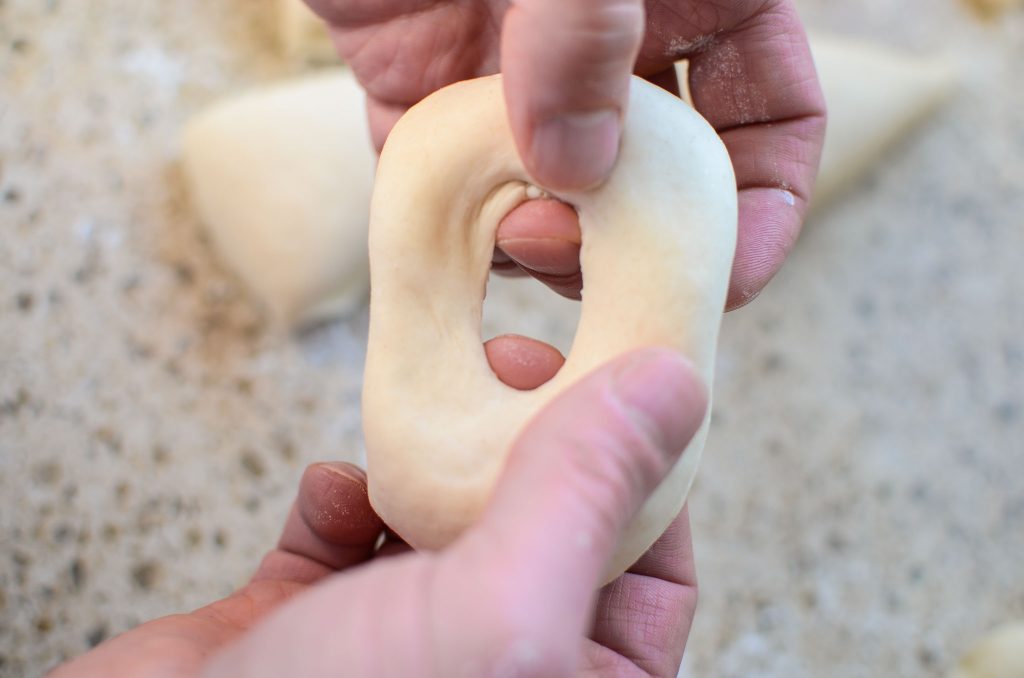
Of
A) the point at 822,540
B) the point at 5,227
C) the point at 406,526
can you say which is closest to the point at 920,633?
the point at 822,540

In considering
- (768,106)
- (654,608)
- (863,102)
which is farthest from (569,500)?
(863,102)

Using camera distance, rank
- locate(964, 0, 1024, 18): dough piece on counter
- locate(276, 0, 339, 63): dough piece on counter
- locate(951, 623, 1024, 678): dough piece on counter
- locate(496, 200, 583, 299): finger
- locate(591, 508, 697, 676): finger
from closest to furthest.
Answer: locate(496, 200, 583, 299): finger, locate(591, 508, 697, 676): finger, locate(951, 623, 1024, 678): dough piece on counter, locate(276, 0, 339, 63): dough piece on counter, locate(964, 0, 1024, 18): dough piece on counter

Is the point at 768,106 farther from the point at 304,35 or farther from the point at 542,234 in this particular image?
the point at 304,35

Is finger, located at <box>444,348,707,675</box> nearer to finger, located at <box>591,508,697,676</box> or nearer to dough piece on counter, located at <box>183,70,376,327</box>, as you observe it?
finger, located at <box>591,508,697,676</box>

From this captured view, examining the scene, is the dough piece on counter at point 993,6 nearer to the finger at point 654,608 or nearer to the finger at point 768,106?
the finger at point 768,106

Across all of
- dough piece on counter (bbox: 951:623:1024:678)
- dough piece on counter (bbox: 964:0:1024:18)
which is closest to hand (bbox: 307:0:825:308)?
dough piece on counter (bbox: 951:623:1024:678)

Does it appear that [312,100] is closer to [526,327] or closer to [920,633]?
[526,327]

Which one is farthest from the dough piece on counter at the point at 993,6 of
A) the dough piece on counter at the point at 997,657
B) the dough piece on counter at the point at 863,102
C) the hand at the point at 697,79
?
the dough piece on counter at the point at 997,657
